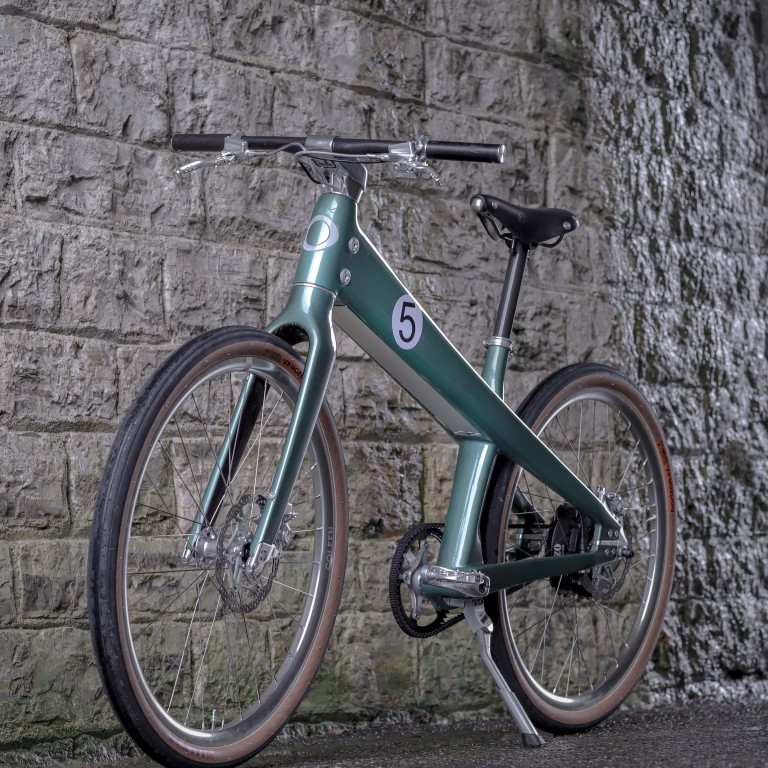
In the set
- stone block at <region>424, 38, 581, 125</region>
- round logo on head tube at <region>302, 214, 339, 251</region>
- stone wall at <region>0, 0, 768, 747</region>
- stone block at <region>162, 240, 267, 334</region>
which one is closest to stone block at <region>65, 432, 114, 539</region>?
stone wall at <region>0, 0, 768, 747</region>

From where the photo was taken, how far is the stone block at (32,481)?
2.54 m

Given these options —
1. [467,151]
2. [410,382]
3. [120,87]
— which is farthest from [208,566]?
[120,87]

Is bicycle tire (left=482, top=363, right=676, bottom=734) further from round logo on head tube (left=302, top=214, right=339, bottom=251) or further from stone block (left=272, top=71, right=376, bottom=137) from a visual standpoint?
stone block (left=272, top=71, right=376, bottom=137)

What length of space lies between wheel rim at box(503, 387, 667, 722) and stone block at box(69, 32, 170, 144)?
1.27 meters

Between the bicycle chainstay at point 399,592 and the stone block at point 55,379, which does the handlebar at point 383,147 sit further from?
the bicycle chainstay at point 399,592

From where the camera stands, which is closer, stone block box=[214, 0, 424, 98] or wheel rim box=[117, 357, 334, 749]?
wheel rim box=[117, 357, 334, 749]

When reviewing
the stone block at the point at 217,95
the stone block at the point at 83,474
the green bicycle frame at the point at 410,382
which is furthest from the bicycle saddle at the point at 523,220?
the stone block at the point at 83,474

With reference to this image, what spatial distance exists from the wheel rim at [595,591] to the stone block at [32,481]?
111 centimetres

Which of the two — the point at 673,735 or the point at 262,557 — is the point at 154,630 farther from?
the point at 673,735

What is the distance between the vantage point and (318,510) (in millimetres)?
2367

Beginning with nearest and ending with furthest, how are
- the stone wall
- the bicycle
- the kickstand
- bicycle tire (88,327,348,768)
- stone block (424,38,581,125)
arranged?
bicycle tire (88,327,348,768), the bicycle, the kickstand, the stone wall, stone block (424,38,581,125)

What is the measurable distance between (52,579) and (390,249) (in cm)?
133

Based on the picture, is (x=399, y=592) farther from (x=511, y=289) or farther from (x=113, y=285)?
(x=113, y=285)

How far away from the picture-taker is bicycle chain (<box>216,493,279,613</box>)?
2.02 metres
